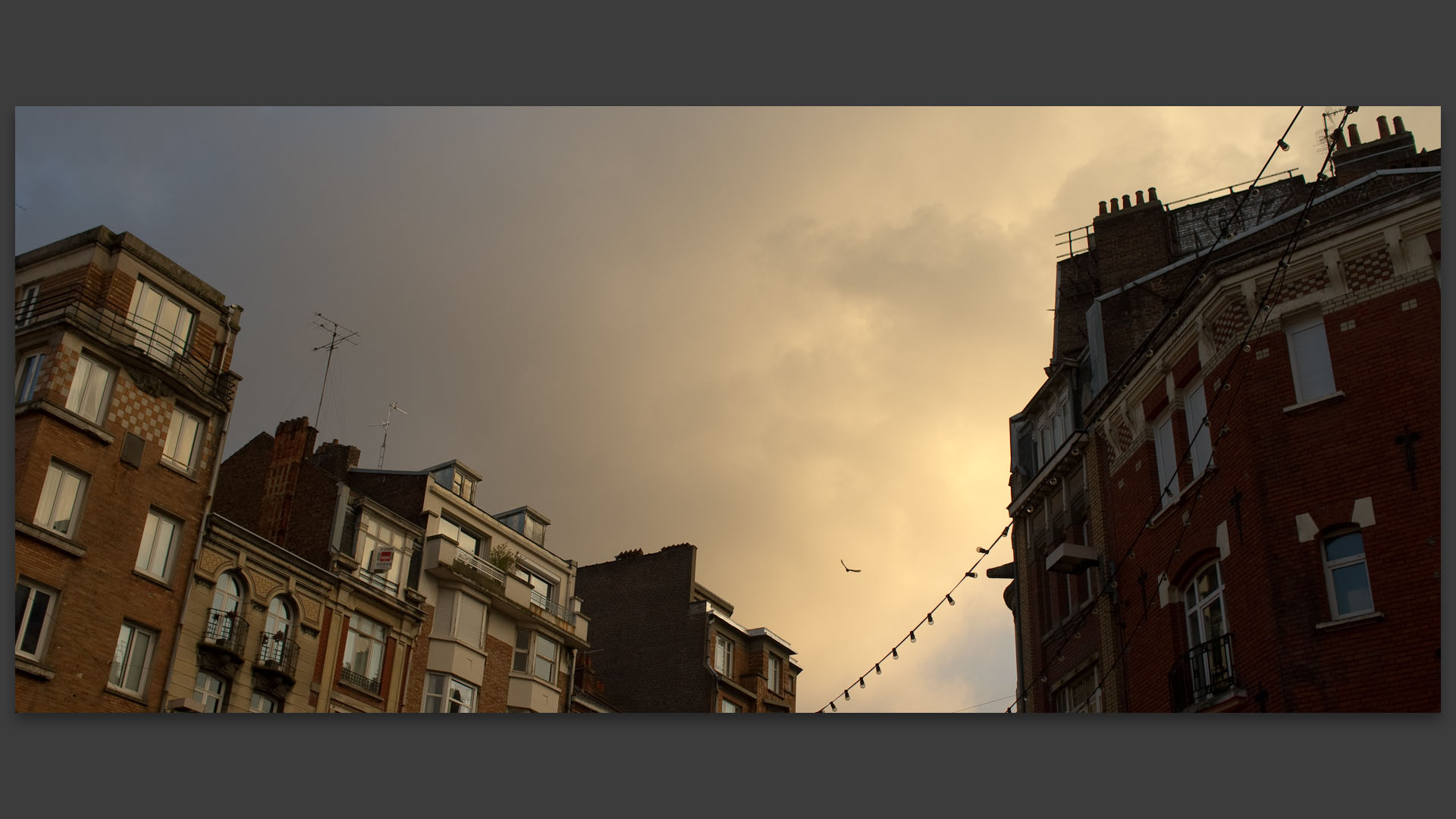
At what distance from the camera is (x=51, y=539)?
619 inches

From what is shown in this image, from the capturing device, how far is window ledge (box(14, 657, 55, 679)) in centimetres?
1431

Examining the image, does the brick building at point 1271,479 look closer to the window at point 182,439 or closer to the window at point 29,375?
the window at point 182,439

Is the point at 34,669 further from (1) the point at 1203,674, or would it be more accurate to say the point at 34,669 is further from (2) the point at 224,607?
(1) the point at 1203,674

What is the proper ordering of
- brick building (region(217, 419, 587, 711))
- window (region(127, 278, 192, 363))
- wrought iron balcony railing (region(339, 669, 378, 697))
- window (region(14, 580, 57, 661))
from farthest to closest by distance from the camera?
1. brick building (region(217, 419, 587, 711))
2. wrought iron balcony railing (region(339, 669, 378, 697))
3. window (region(127, 278, 192, 363))
4. window (region(14, 580, 57, 661))

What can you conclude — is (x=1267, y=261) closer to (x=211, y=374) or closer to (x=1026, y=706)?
(x=1026, y=706)

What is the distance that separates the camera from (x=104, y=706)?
16094 millimetres

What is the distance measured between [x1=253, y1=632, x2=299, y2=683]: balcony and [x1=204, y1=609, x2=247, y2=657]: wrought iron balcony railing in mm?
452

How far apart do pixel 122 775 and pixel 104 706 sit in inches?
154

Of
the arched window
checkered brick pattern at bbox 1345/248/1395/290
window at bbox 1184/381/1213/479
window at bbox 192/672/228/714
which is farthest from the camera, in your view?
the arched window

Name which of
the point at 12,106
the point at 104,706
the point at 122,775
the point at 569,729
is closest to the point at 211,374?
the point at 104,706

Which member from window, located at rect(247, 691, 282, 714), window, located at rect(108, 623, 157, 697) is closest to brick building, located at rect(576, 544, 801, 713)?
window, located at rect(247, 691, 282, 714)

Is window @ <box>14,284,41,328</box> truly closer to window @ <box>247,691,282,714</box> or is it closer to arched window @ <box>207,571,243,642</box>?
arched window @ <box>207,571,243,642</box>

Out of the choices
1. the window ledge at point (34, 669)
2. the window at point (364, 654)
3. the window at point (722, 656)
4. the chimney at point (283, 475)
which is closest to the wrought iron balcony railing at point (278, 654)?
the window at point (364, 654)

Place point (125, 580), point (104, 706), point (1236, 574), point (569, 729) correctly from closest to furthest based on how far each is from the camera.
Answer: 1. point (569, 729)
2. point (1236, 574)
3. point (104, 706)
4. point (125, 580)
